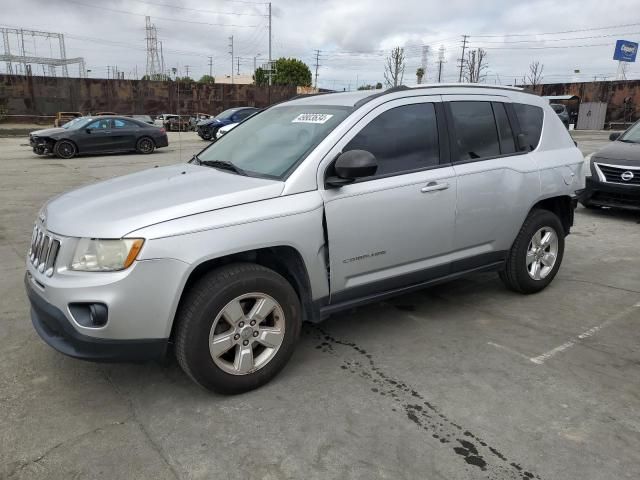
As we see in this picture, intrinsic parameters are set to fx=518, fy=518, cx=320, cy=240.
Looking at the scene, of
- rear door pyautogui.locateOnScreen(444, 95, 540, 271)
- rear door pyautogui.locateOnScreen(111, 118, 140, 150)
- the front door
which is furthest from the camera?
rear door pyautogui.locateOnScreen(111, 118, 140, 150)

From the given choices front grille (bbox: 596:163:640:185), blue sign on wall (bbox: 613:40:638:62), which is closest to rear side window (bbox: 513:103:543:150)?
front grille (bbox: 596:163:640:185)

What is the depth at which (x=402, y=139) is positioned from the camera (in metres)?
3.74

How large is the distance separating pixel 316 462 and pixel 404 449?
457 mm

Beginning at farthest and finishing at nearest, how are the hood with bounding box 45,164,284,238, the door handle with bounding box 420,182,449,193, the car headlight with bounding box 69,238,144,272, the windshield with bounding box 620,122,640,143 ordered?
1. the windshield with bounding box 620,122,640,143
2. the door handle with bounding box 420,182,449,193
3. the hood with bounding box 45,164,284,238
4. the car headlight with bounding box 69,238,144,272

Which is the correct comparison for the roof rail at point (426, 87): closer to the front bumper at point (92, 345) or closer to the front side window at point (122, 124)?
the front bumper at point (92, 345)

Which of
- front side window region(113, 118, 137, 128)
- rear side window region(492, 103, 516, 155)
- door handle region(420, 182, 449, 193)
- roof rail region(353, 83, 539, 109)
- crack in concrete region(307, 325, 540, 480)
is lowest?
crack in concrete region(307, 325, 540, 480)

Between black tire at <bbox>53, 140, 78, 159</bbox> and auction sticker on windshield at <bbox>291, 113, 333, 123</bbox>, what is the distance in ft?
50.4

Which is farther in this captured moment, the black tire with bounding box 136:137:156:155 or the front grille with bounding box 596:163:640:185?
the black tire with bounding box 136:137:156:155

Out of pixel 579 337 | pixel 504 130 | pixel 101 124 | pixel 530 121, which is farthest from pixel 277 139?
pixel 101 124

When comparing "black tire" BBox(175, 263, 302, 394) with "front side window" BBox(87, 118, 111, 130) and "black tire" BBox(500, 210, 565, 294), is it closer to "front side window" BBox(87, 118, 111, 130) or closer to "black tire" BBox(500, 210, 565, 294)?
"black tire" BBox(500, 210, 565, 294)

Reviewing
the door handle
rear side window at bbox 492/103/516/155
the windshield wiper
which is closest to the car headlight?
the windshield wiper

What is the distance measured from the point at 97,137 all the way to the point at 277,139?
1566 centimetres

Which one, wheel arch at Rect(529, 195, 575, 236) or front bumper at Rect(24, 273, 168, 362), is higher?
wheel arch at Rect(529, 195, 575, 236)

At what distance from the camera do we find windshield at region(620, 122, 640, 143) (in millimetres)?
8656
